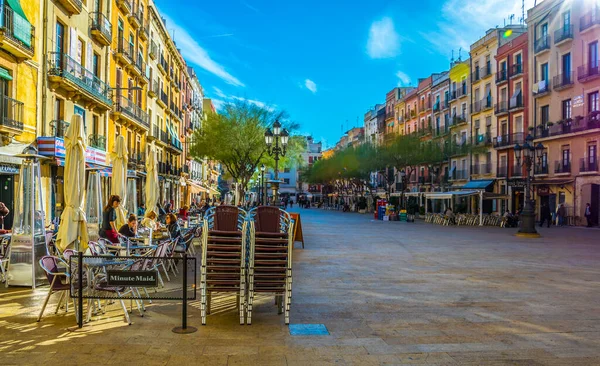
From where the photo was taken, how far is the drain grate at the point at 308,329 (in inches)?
230

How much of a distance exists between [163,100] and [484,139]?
28262 millimetres

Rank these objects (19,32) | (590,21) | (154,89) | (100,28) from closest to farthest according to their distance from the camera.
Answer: (19,32), (100,28), (590,21), (154,89)

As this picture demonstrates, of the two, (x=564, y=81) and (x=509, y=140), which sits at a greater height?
(x=564, y=81)

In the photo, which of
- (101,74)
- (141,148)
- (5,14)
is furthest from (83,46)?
(141,148)

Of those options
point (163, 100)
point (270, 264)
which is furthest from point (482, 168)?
point (270, 264)

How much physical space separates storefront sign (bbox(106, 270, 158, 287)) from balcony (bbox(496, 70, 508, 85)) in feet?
134

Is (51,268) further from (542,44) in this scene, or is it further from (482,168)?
(482,168)

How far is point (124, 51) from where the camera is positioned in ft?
93.8

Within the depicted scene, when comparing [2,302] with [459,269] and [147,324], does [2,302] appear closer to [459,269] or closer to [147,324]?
[147,324]

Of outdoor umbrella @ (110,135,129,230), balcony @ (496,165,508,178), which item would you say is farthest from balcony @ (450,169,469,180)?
outdoor umbrella @ (110,135,129,230)

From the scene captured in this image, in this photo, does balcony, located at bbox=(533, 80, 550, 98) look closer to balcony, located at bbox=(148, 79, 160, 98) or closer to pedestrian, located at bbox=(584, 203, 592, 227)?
pedestrian, located at bbox=(584, 203, 592, 227)

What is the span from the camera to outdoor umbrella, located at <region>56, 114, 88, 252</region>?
340 inches

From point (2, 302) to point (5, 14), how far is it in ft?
41.0

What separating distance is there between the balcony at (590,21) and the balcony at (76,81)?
96.5 feet
